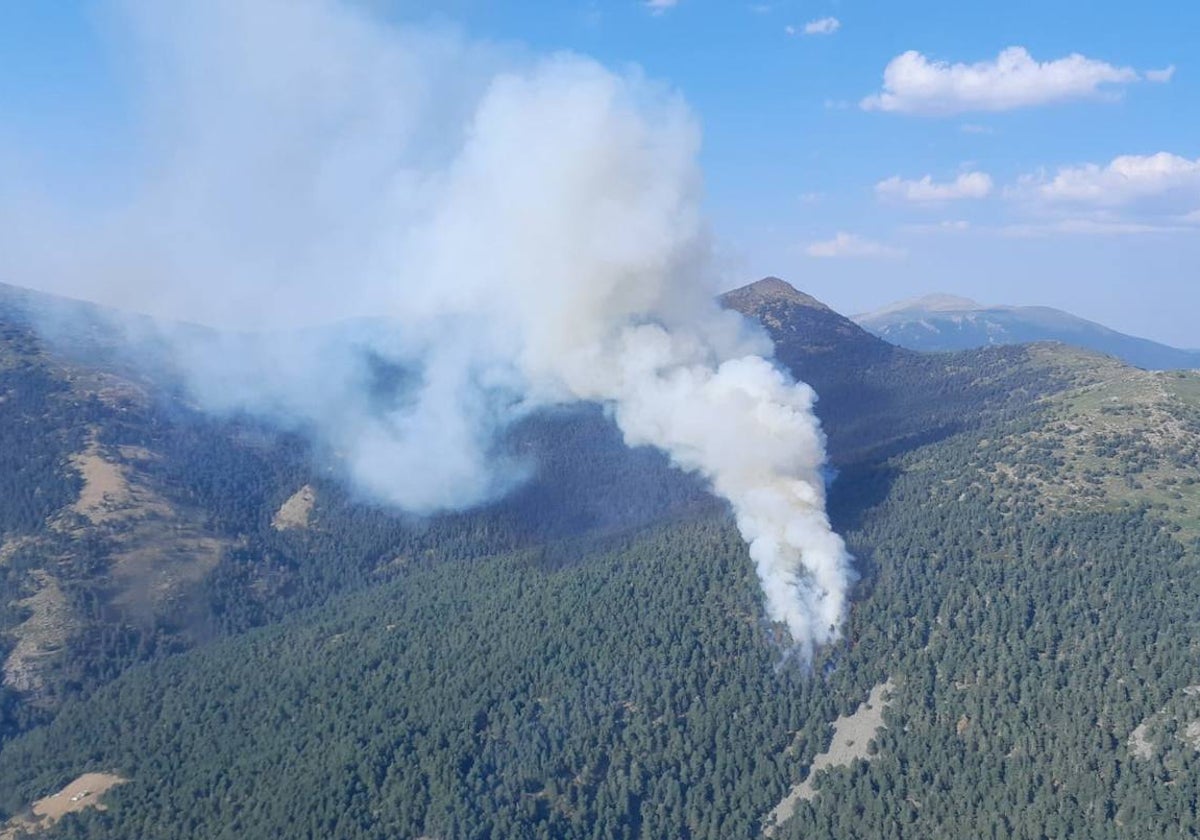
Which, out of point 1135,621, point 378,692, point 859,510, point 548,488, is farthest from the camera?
point 548,488

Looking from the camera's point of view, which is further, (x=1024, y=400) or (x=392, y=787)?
(x=1024, y=400)

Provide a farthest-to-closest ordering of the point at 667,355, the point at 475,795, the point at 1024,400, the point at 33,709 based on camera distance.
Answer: the point at 1024,400 → the point at 667,355 → the point at 33,709 → the point at 475,795

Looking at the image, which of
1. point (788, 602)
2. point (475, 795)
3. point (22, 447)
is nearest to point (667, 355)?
point (788, 602)

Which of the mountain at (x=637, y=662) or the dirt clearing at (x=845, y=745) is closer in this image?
the mountain at (x=637, y=662)

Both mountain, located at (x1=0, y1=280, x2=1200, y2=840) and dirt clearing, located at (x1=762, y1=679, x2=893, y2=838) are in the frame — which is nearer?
mountain, located at (x1=0, y1=280, x2=1200, y2=840)

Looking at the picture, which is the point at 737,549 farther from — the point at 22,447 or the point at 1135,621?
the point at 22,447

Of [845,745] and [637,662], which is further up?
[637,662]

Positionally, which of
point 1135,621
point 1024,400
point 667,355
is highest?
point 667,355

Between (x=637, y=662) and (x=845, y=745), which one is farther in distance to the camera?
(x=637, y=662)
